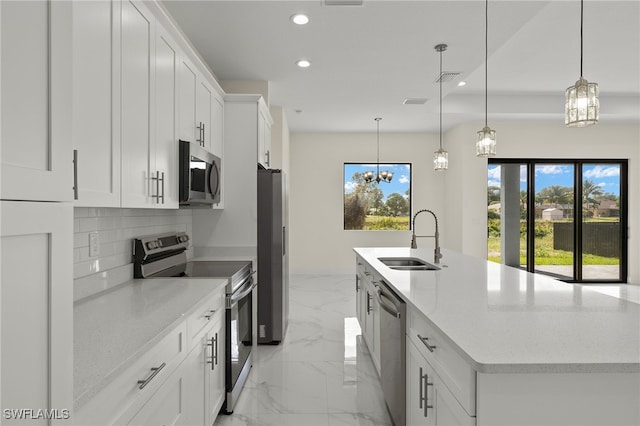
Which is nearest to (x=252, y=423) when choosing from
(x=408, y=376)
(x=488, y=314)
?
(x=408, y=376)

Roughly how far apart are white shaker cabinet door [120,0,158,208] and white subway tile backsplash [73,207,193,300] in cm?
28

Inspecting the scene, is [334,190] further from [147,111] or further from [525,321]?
[525,321]

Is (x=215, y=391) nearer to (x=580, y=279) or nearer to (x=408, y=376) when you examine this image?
(x=408, y=376)

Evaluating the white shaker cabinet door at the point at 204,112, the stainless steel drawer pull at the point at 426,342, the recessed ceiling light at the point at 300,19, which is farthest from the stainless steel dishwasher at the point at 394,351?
the recessed ceiling light at the point at 300,19

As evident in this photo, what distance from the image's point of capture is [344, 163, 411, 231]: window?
7.47 m

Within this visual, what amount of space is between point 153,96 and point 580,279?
7483 mm

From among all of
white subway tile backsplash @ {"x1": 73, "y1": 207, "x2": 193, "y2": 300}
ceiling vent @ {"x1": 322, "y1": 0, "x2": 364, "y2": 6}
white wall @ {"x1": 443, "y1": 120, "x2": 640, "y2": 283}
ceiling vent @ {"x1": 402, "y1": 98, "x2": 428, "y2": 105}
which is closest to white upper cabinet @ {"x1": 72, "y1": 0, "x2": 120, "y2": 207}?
white subway tile backsplash @ {"x1": 73, "y1": 207, "x2": 193, "y2": 300}

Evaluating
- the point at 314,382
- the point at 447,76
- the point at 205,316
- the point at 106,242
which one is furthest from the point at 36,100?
the point at 447,76

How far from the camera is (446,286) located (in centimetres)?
207

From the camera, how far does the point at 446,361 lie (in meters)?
1.35

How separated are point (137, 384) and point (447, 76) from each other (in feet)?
13.8

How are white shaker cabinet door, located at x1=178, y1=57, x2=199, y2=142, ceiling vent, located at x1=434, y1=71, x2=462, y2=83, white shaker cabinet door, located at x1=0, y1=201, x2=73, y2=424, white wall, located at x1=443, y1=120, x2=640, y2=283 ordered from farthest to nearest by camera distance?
white wall, located at x1=443, y1=120, x2=640, y2=283 < ceiling vent, located at x1=434, y1=71, x2=462, y2=83 < white shaker cabinet door, located at x1=178, y1=57, x2=199, y2=142 < white shaker cabinet door, located at x1=0, y1=201, x2=73, y2=424

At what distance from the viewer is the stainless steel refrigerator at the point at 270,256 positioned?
3471 mm

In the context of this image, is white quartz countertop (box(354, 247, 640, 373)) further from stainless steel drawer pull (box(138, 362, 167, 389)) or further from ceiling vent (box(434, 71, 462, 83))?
ceiling vent (box(434, 71, 462, 83))
